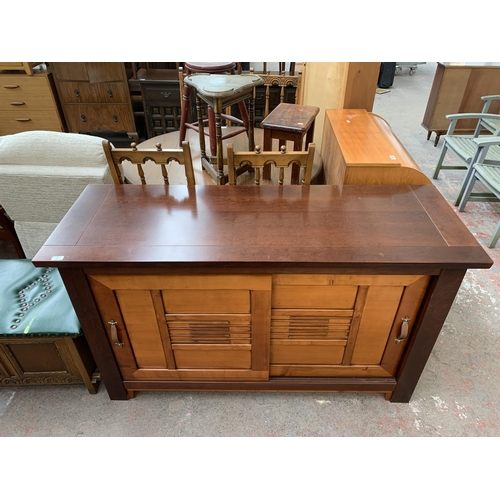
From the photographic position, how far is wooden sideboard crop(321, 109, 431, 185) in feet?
5.38

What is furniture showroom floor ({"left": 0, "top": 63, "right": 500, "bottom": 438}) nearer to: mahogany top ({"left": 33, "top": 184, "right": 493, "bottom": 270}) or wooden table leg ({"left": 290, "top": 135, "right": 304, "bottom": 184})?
mahogany top ({"left": 33, "top": 184, "right": 493, "bottom": 270})

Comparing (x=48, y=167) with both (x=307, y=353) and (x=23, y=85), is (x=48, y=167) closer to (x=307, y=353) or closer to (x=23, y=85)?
(x=307, y=353)

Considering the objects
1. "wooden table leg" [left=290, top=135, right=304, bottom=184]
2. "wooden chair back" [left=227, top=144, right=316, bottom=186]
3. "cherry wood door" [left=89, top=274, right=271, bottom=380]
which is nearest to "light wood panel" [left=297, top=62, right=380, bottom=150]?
"wooden table leg" [left=290, top=135, right=304, bottom=184]

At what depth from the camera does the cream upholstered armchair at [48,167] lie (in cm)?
182

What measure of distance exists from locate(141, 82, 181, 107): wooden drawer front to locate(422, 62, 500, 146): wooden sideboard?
2.70 metres

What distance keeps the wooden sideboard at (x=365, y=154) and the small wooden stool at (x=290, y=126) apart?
151mm

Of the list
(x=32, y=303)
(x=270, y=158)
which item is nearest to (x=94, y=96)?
(x=32, y=303)

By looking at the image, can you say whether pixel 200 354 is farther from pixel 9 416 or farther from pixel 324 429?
pixel 9 416

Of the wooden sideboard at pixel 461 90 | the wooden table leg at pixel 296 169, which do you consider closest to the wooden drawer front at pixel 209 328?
the wooden table leg at pixel 296 169

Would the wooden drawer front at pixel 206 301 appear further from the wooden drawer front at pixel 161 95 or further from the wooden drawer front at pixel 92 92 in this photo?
the wooden drawer front at pixel 92 92

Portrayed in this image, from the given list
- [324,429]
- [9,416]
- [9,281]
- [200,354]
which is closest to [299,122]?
[200,354]

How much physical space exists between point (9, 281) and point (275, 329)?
4.11 feet

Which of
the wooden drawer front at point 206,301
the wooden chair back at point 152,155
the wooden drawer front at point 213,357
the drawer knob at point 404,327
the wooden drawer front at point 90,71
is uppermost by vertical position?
the wooden chair back at point 152,155

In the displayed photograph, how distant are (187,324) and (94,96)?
10.4 ft
